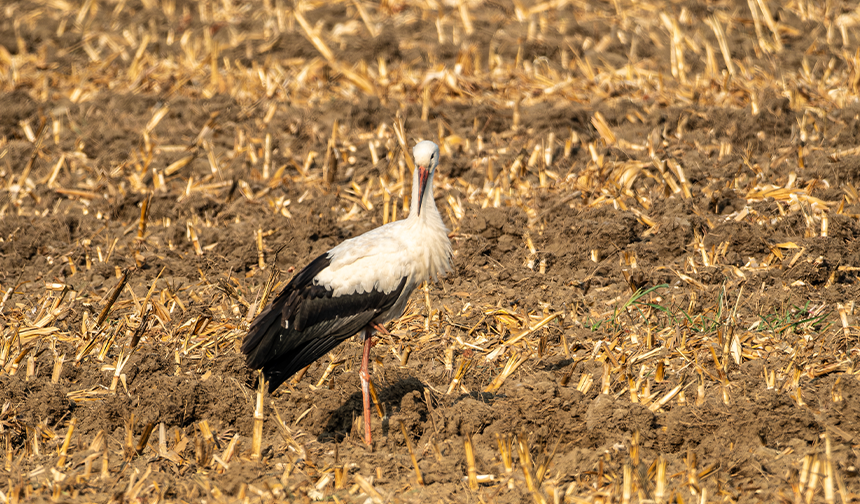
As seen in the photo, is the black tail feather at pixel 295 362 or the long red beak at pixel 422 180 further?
the long red beak at pixel 422 180

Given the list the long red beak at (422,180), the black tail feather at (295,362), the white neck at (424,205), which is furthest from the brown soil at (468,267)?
the long red beak at (422,180)

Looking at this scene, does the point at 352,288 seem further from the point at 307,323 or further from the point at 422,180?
the point at 422,180

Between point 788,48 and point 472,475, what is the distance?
8639 millimetres

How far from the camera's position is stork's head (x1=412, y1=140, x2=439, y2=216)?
225 inches

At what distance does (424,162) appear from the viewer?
5723 millimetres

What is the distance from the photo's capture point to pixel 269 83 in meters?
11.1

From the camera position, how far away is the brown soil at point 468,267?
520cm

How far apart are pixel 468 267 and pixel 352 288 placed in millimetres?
2101

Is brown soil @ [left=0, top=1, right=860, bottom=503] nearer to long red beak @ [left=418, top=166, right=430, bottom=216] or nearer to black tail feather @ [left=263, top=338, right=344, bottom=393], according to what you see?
A: black tail feather @ [left=263, top=338, right=344, bottom=393]

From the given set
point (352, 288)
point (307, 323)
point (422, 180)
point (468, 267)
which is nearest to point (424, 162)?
point (422, 180)

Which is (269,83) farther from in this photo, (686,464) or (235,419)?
(686,464)

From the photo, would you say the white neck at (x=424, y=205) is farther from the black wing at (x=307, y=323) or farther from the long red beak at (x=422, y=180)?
the black wing at (x=307, y=323)

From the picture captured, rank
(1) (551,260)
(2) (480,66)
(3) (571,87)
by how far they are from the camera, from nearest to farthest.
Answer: (1) (551,260) → (3) (571,87) → (2) (480,66)

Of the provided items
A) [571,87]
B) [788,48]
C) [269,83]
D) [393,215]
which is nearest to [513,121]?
[571,87]
